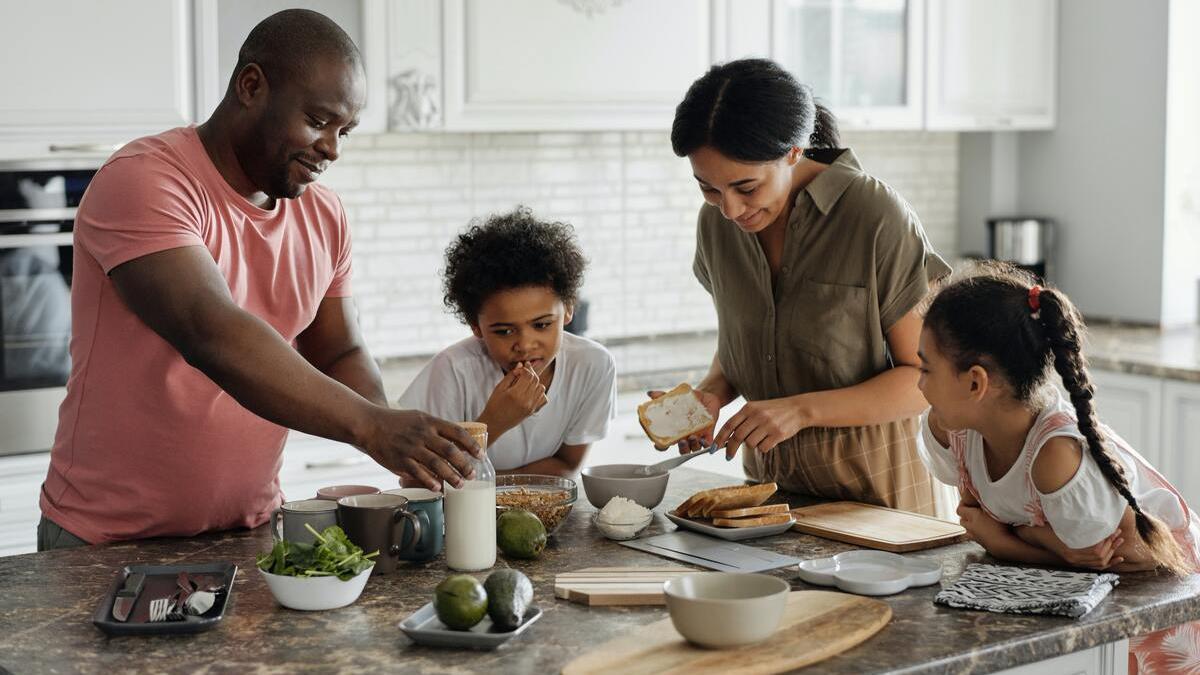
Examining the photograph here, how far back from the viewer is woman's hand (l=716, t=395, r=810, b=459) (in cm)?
237

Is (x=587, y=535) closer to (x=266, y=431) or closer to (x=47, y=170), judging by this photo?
(x=266, y=431)

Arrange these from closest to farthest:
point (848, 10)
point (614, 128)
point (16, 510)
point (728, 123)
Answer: point (728, 123) → point (16, 510) → point (614, 128) → point (848, 10)

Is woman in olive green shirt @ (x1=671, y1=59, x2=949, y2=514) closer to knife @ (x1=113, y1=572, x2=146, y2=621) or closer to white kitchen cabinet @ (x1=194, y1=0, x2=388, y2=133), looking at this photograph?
knife @ (x1=113, y1=572, x2=146, y2=621)

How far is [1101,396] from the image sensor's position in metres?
4.39

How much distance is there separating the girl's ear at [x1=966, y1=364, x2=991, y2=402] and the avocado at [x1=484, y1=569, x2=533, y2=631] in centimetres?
76

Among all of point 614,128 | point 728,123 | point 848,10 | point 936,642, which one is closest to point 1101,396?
point 848,10

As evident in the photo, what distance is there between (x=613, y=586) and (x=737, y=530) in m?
0.36

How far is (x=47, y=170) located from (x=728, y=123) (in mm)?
1903

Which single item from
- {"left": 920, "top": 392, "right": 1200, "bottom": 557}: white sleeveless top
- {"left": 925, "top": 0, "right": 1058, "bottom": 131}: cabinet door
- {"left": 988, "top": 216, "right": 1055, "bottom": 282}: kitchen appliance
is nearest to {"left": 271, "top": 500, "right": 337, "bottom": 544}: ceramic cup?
{"left": 920, "top": 392, "right": 1200, "bottom": 557}: white sleeveless top

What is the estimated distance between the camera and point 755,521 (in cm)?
221

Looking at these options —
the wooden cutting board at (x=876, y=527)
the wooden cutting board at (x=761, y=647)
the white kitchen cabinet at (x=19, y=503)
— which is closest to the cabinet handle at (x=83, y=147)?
the white kitchen cabinet at (x=19, y=503)

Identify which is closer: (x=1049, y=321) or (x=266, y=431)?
(x=1049, y=321)

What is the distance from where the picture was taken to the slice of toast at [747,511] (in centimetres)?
221

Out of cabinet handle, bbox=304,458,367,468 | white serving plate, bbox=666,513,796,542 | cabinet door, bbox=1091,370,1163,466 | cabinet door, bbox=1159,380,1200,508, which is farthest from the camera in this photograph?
cabinet door, bbox=1091,370,1163,466
